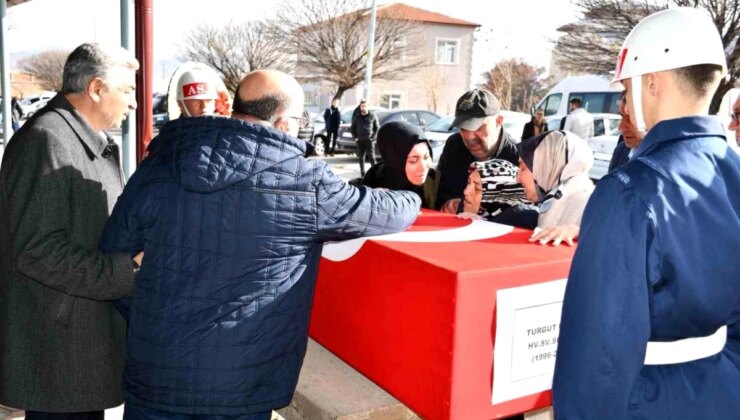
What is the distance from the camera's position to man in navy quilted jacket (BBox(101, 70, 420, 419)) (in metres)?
1.54

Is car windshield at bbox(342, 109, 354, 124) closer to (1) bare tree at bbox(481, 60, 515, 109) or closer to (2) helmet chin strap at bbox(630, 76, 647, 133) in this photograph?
(1) bare tree at bbox(481, 60, 515, 109)

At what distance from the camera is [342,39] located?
34375mm

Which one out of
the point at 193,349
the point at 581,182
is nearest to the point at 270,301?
the point at 193,349

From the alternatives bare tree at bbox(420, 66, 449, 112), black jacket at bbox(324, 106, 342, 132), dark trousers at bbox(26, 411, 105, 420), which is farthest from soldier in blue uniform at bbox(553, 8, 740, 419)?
bare tree at bbox(420, 66, 449, 112)

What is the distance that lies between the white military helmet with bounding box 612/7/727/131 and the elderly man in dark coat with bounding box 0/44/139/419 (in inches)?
54.5

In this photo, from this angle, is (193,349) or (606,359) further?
(193,349)

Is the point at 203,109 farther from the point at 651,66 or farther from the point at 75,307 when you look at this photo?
the point at 651,66

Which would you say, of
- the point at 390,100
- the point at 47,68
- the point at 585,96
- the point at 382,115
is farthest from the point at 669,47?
the point at 47,68

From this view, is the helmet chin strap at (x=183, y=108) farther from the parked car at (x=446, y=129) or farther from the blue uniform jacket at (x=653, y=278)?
the parked car at (x=446, y=129)

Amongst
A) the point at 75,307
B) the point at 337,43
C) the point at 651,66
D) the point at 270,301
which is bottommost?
the point at 75,307

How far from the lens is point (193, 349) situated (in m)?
1.58

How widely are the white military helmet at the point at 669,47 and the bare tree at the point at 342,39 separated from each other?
107 feet

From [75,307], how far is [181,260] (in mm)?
664

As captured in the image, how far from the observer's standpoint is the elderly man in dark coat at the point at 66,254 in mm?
1801
